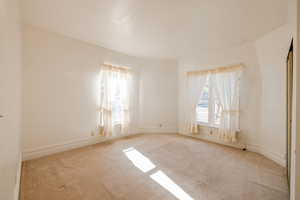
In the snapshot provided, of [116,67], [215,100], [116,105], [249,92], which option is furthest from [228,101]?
[116,67]

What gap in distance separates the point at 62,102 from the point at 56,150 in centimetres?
104

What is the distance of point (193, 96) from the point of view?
13.0 feet

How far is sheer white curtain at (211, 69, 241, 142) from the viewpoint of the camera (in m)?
3.12

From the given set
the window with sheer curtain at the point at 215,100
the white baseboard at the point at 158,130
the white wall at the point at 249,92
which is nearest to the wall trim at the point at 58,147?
the white baseboard at the point at 158,130

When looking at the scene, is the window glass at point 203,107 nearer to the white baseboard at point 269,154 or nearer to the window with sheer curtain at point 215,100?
A: the window with sheer curtain at point 215,100

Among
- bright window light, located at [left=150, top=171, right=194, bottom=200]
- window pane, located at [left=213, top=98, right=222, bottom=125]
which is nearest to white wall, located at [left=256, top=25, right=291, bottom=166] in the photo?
window pane, located at [left=213, top=98, right=222, bottom=125]

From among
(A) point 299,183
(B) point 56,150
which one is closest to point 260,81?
(A) point 299,183

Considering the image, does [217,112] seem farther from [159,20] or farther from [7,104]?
[7,104]

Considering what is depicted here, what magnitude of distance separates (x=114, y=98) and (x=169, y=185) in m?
2.73

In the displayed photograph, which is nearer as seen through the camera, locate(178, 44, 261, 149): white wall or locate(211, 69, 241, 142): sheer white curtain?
locate(178, 44, 261, 149): white wall

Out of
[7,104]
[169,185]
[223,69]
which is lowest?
[169,185]

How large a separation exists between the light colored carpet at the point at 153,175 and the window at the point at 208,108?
89 centimetres

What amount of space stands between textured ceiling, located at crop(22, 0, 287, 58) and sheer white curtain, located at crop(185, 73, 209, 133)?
103cm

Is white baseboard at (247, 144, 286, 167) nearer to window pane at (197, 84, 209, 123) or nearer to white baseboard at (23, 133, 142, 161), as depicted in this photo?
window pane at (197, 84, 209, 123)
